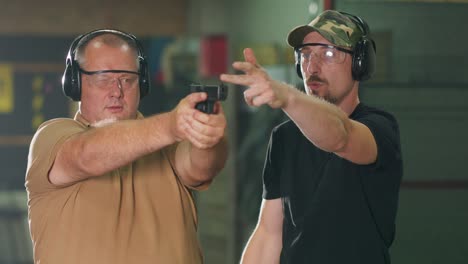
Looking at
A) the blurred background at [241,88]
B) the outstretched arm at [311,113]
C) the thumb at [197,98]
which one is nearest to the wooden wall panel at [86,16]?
the blurred background at [241,88]

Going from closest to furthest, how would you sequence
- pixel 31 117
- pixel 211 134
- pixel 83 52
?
pixel 211 134 → pixel 83 52 → pixel 31 117

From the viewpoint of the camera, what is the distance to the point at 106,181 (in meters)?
1.96

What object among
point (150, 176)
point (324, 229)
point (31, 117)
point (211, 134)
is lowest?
point (31, 117)

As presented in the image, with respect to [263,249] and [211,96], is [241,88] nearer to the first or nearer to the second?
[263,249]

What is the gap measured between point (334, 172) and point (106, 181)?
0.53m

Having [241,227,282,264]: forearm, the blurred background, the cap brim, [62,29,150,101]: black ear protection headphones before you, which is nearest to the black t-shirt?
[241,227,282,264]: forearm

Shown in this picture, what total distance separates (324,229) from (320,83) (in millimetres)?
359

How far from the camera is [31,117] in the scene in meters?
7.86

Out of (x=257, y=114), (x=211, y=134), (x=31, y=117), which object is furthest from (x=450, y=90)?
(x=31, y=117)

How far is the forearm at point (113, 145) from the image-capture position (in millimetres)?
1653

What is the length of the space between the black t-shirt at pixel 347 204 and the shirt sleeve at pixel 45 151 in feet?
1.83

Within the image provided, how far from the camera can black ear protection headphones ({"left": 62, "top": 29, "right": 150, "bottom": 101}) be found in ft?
6.73

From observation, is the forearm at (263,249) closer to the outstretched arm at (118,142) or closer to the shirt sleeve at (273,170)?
the shirt sleeve at (273,170)

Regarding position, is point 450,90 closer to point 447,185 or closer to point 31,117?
point 447,185
